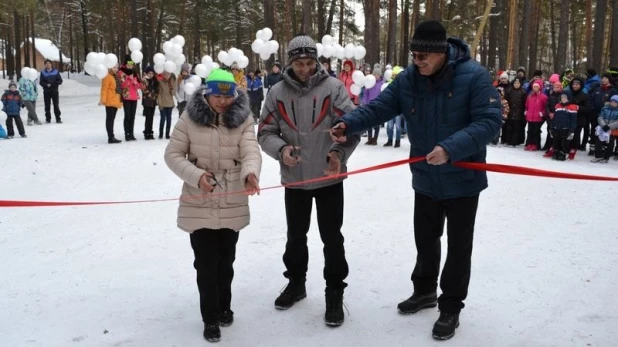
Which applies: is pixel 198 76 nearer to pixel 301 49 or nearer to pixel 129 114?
pixel 129 114

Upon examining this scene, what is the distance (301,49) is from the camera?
353cm

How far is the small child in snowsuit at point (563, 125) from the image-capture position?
35.4 feet

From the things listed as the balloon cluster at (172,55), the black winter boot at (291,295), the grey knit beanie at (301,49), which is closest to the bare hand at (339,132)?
the grey knit beanie at (301,49)

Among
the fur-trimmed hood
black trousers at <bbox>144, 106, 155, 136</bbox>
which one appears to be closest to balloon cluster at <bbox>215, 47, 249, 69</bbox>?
black trousers at <bbox>144, 106, 155, 136</bbox>

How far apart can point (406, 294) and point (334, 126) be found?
156cm

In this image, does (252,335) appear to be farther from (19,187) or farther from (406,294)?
(19,187)

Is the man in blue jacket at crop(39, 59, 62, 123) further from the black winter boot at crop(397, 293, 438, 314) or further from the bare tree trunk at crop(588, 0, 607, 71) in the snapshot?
the bare tree trunk at crop(588, 0, 607, 71)

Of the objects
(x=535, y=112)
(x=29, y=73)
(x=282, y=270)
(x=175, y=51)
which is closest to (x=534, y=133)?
(x=535, y=112)

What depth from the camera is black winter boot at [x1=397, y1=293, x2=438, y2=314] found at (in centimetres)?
→ 379

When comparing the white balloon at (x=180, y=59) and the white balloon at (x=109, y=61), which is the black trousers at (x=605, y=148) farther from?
the white balloon at (x=180, y=59)

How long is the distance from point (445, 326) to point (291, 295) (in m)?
1.19

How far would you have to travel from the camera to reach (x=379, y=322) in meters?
3.67

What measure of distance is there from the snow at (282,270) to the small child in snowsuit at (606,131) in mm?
2534

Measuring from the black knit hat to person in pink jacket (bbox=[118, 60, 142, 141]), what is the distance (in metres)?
10.7
